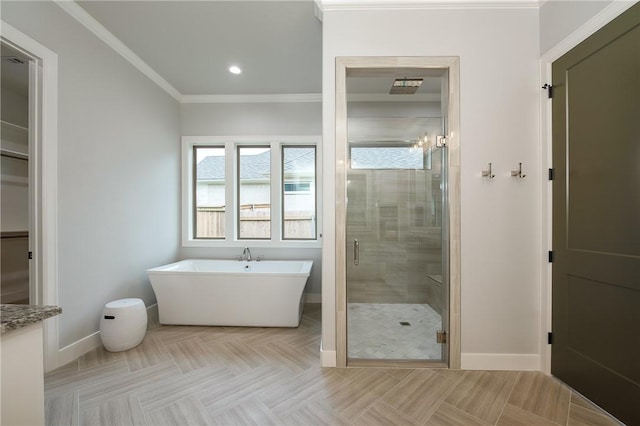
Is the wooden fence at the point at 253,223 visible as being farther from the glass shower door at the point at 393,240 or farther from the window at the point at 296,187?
the glass shower door at the point at 393,240

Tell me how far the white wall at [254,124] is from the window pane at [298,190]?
0.80 ft

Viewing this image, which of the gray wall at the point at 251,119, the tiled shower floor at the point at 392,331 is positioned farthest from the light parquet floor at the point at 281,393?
the gray wall at the point at 251,119

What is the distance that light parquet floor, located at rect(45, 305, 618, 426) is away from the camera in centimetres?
157

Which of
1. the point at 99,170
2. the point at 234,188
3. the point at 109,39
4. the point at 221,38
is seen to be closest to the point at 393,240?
the point at 234,188

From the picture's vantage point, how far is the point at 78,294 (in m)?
2.27

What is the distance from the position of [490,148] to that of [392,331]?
1.90 meters

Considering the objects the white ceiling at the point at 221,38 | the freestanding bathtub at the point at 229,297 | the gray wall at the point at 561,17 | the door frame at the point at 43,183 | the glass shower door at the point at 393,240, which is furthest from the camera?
the freestanding bathtub at the point at 229,297

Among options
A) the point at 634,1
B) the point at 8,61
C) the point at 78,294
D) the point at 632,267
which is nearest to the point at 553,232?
the point at 632,267

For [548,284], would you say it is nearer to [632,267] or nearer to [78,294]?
[632,267]

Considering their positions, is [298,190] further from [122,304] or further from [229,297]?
[122,304]

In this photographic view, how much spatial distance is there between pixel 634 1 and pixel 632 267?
58.1 inches

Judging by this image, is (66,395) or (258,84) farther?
(258,84)

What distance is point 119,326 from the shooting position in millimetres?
2314

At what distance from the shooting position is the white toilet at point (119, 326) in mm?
2309
